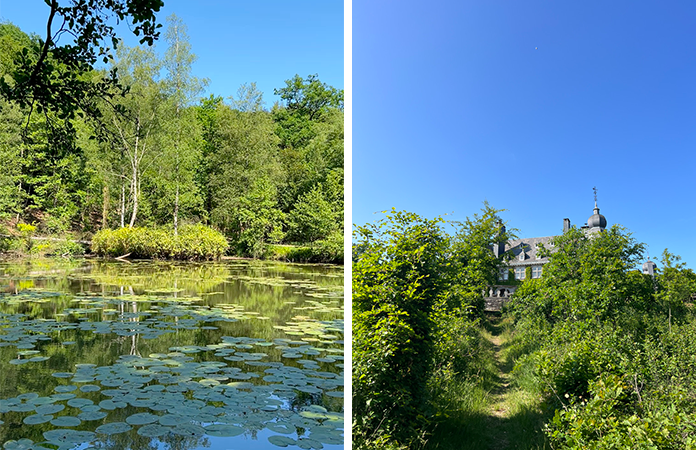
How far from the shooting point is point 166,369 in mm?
2303

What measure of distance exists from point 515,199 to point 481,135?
1155 mm

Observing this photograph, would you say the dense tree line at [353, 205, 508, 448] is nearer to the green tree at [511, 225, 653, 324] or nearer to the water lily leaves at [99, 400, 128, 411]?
the water lily leaves at [99, 400, 128, 411]

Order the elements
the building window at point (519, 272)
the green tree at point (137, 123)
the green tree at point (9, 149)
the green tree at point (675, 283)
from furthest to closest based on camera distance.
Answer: the building window at point (519, 272)
the green tree at point (137, 123)
the green tree at point (9, 149)
the green tree at point (675, 283)

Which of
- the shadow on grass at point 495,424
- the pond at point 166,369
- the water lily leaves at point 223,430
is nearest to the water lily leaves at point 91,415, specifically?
the pond at point 166,369

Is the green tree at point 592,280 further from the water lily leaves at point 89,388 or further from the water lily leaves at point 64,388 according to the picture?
the water lily leaves at point 64,388

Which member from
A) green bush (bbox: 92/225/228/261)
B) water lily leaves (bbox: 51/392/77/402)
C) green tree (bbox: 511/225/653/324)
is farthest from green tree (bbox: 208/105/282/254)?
water lily leaves (bbox: 51/392/77/402)

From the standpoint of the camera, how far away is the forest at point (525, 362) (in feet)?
5.41

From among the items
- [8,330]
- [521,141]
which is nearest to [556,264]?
[521,141]

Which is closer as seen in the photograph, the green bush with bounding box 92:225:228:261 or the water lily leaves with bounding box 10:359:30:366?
the water lily leaves with bounding box 10:359:30:366

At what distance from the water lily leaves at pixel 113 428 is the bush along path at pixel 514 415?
185cm

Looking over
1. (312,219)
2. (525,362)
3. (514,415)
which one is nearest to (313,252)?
(312,219)

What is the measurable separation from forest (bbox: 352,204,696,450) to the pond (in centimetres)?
40

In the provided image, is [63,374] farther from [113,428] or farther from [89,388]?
[113,428]

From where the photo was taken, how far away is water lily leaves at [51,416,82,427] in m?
1.58
